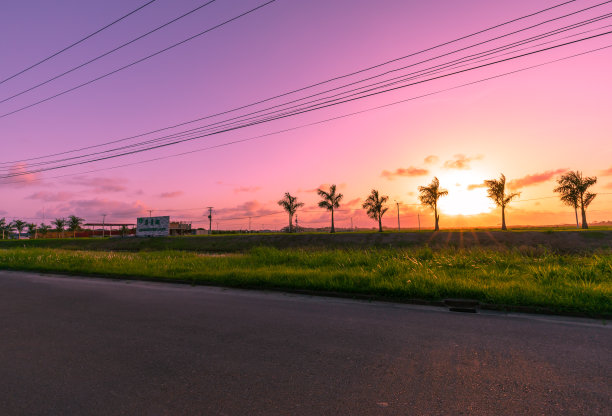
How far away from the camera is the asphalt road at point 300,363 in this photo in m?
3.10

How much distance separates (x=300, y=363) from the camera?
404cm

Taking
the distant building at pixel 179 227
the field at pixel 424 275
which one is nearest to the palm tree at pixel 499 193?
the field at pixel 424 275

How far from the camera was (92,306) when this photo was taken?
760cm

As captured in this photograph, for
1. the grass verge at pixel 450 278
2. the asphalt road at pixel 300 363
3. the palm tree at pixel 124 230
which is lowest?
the asphalt road at pixel 300 363

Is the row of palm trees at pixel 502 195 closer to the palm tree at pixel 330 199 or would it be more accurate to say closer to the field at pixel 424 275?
the palm tree at pixel 330 199

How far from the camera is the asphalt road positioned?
3104 mm

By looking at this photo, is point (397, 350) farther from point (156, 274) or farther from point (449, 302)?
point (156, 274)

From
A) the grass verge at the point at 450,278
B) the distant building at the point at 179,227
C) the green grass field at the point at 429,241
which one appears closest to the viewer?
the grass verge at the point at 450,278

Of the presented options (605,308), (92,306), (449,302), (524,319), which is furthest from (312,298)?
(605,308)

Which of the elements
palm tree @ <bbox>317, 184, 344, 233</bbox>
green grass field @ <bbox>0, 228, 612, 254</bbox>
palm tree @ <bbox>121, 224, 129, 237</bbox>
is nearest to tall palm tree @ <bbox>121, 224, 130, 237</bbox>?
palm tree @ <bbox>121, 224, 129, 237</bbox>

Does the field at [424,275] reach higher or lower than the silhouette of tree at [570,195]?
lower

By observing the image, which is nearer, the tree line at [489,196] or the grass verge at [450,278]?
the grass verge at [450,278]

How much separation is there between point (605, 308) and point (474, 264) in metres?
5.37

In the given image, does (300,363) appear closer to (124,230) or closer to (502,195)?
(502,195)
